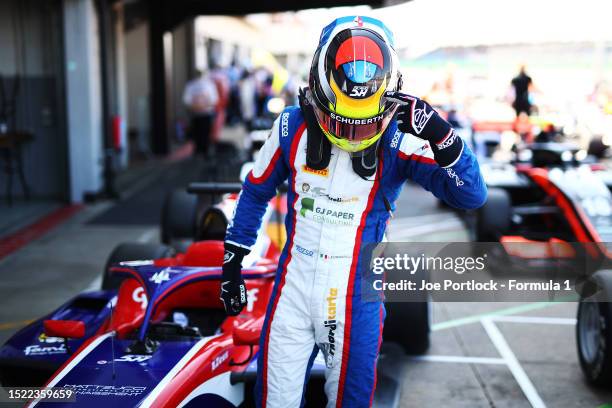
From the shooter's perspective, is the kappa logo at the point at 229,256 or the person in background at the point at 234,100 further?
the person in background at the point at 234,100

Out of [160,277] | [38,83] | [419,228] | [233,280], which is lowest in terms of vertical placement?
[419,228]

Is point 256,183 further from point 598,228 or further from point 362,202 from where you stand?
point 598,228

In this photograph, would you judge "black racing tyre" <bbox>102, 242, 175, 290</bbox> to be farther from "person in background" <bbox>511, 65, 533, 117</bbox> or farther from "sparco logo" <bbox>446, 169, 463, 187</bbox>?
"person in background" <bbox>511, 65, 533, 117</bbox>

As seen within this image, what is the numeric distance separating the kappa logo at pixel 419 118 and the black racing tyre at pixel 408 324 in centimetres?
243

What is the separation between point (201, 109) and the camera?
14031mm

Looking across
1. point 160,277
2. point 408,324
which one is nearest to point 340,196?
point 160,277

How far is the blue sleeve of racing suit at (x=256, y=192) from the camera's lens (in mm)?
3156

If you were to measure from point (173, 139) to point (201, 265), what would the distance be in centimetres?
1376

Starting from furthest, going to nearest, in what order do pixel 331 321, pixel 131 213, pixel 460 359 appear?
pixel 131 213, pixel 460 359, pixel 331 321

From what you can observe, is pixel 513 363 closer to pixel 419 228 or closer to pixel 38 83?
pixel 419 228

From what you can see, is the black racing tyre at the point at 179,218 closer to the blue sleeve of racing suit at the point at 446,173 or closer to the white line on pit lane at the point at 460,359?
the white line on pit lane at the point at 460,359

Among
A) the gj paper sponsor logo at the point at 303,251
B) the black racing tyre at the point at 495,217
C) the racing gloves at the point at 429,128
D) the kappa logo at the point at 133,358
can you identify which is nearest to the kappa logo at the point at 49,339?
the kappa logo at the point at 133,358

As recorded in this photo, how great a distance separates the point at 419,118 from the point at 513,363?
112 inches

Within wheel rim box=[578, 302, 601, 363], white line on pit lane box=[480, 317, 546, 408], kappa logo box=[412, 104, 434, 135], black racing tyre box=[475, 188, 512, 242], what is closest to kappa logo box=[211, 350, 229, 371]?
kappa logo box=[412, 104, 434, 135]
